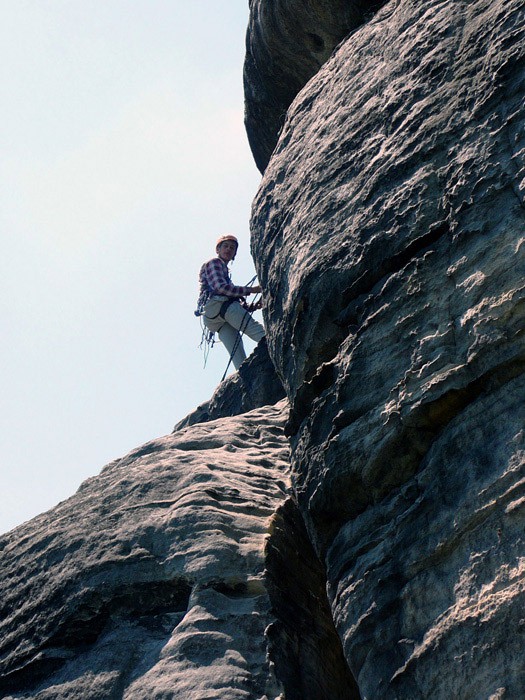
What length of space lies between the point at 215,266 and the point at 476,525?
10489 mm

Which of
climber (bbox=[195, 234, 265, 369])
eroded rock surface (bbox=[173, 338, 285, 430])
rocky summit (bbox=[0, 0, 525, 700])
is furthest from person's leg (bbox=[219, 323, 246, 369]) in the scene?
rocky summit (bbox=[0, 0, 525, 700])

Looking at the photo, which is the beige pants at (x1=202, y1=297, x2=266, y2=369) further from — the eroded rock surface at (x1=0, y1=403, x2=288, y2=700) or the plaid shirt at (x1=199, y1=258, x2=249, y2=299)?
the eroded rock surface at (x1=0, y1=403, x2=288, y2=700)

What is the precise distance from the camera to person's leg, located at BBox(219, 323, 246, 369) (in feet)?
51.4

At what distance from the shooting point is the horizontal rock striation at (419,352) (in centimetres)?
559

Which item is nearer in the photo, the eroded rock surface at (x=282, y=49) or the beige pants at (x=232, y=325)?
the eroded rock surface at (x=282, y=49)

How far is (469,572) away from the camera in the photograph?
5570 millimetres

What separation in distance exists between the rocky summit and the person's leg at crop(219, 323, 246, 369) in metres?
5.60

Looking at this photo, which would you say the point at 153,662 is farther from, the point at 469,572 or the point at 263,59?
the point at 263,59

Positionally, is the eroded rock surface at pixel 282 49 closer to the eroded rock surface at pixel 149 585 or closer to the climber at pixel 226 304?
the climber at pixel 226 304

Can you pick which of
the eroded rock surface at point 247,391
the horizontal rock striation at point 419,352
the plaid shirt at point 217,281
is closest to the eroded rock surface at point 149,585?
the horizontal rock striation at point 419,352

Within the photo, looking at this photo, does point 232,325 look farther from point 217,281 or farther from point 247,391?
point 247,391

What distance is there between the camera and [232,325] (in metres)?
15.6

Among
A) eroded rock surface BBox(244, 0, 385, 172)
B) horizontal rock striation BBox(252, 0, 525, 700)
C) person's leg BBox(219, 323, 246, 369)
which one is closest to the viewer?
horizontal rock striation BBox(252, 0, 525, 700)

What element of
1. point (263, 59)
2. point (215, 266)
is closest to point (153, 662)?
point (263, 59)
